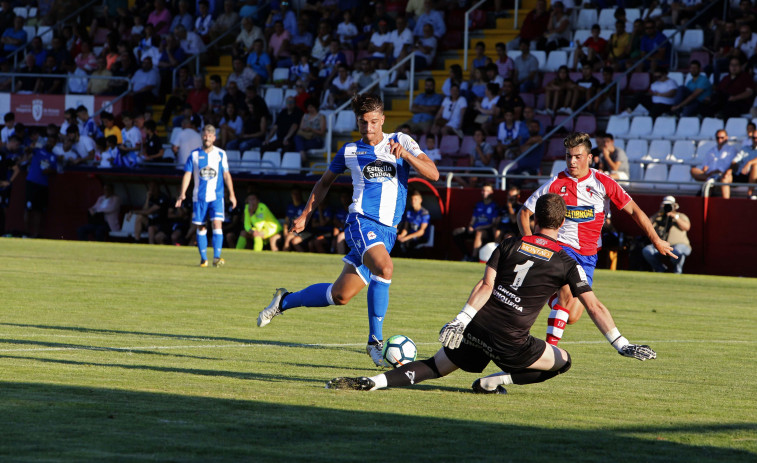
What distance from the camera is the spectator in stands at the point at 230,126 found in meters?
29.3

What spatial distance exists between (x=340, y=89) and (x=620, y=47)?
7.20m

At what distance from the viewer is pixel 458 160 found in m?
25.9

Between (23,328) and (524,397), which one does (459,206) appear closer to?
(23,328)

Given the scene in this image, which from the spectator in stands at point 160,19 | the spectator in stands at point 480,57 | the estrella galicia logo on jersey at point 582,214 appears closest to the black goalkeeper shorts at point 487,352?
the estrella galicia logo on jersey at point 582,214

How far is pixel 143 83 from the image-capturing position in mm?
32250

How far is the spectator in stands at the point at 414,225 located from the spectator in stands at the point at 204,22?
462 inches

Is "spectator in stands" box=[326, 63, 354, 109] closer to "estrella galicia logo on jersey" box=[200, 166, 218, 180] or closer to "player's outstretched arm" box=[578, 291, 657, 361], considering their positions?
"estrella galicia logo on jersey" box=[200, 166, 218, 180]

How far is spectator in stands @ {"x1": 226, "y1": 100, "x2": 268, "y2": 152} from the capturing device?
2898cm

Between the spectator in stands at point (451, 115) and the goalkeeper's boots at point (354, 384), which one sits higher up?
the spectator in stands at point (451, 115)

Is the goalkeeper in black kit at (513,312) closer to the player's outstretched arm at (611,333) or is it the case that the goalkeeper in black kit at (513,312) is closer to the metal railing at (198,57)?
the player's outstretched arm at (611,333)

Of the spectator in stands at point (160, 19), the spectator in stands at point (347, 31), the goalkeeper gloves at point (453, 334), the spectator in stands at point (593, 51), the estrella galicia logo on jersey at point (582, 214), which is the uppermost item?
the spectator in stands at point (160, 19)

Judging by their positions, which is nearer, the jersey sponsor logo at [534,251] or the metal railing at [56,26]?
the jersey sponsor logo at [534,251]

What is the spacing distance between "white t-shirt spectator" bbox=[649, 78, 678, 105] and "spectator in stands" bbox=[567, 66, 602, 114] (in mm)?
1365

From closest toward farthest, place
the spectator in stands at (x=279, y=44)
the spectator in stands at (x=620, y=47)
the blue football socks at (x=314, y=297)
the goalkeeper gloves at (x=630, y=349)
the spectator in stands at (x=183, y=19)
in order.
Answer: the goalkeeper gloves at (x=630, y=349)
the blue football socks at (x=314, y=297)
the spectator in stands at (x=620, y=47)
the spectator in stands at (x=279, y=44)
the spectator in stands at (x=183, y=19)
